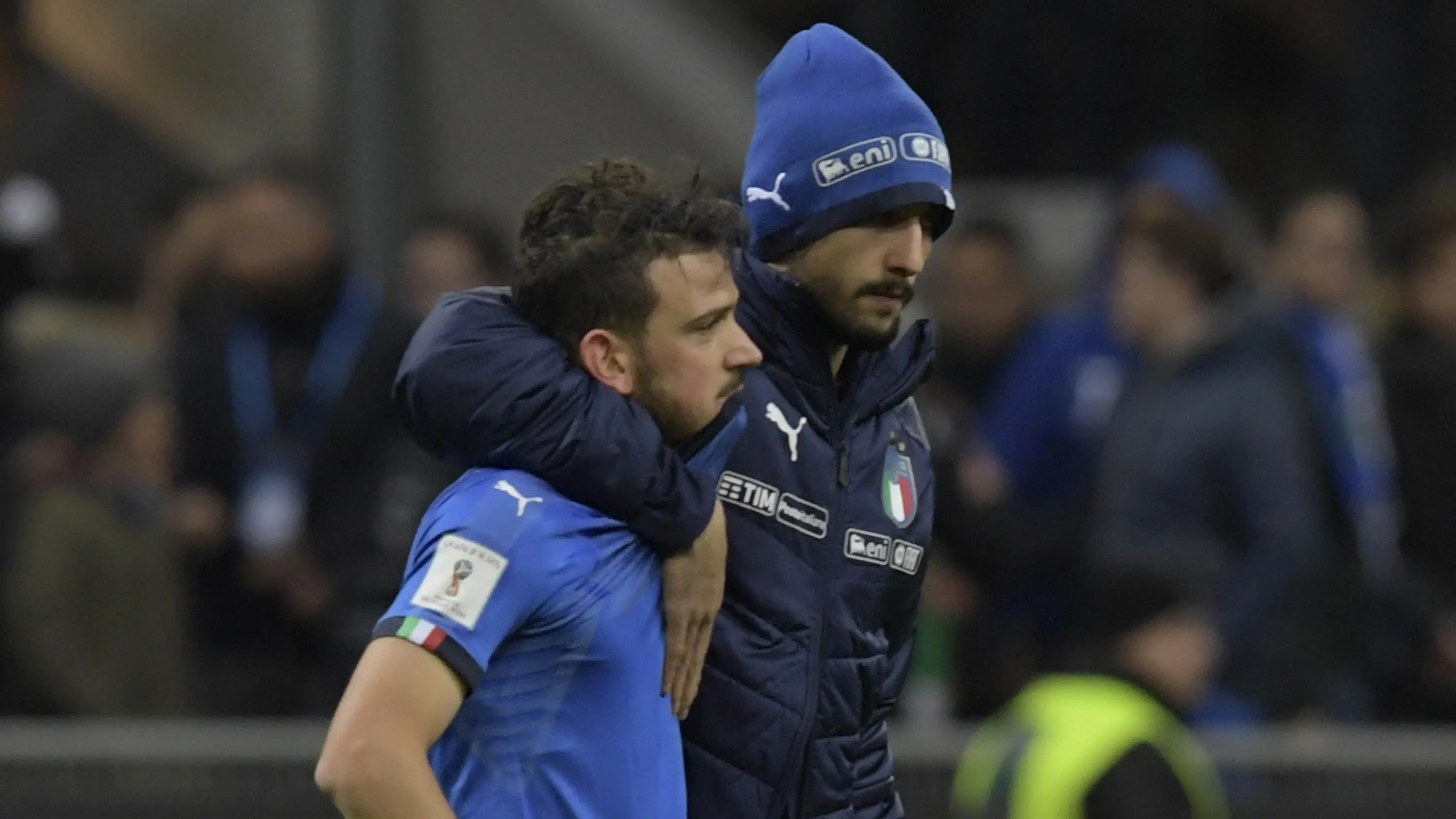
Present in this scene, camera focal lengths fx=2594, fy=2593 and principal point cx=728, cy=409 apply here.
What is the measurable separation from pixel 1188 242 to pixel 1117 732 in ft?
6.94

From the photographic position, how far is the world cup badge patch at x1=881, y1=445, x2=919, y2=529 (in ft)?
10.8

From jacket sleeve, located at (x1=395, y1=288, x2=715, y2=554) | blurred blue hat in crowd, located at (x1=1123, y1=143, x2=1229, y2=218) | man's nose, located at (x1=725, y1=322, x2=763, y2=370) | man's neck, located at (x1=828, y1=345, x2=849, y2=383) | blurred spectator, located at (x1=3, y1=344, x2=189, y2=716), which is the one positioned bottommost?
blurred spectator, located at (x1=3, y1=344, x2=189, y2=716)

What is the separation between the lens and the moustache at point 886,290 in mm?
3207

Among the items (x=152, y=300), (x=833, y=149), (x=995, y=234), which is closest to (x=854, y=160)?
(x=833, y=149)

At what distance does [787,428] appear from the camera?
3215 millimetres

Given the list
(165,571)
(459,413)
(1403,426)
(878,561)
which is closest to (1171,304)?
(1403,426)

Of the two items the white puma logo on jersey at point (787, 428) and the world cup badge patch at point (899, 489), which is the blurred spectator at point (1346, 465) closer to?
the world cup badge patch at point (899, 489)

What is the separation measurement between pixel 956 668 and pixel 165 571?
2000 mm

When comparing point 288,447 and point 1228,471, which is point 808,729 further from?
point 288,447

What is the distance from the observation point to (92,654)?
6457 millimetres

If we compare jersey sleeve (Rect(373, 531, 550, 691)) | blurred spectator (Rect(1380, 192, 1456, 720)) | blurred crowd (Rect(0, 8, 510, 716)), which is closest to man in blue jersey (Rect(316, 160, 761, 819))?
jersey sleeve (Rect(373, 531, 550, 691))

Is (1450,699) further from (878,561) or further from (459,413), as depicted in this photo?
(459,413)

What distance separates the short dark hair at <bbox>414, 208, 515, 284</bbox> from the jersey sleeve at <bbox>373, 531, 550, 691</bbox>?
4.06 meters

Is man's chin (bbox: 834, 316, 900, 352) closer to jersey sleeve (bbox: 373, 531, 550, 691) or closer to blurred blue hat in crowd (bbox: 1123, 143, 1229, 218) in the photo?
jersey sleeve (bbox: 373, 531, 550, 691)
